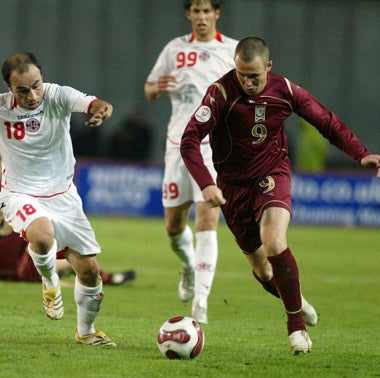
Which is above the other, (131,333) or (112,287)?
(131,333)

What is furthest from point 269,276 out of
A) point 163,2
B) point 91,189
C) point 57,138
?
point 163,2

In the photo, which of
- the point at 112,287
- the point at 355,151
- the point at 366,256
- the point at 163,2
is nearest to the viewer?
the point at 355,151

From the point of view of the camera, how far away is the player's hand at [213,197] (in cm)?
649

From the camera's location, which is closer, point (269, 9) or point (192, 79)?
point (192, 79)

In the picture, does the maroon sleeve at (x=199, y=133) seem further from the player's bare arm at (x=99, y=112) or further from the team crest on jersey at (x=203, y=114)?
the player's bare arm at (x=99, y=112)

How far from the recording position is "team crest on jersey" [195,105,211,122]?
694cm

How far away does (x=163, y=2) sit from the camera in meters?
25.0

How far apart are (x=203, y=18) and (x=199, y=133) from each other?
2.48m

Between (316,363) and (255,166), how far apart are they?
1.46 metres

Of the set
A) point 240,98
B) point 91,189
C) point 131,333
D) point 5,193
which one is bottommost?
point 91,189

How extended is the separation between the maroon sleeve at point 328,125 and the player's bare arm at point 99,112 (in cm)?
130

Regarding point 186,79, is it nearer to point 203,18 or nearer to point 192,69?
point 192,69

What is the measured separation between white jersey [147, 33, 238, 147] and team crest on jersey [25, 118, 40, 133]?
8.39ft

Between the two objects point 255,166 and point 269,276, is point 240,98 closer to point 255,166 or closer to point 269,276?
point 255,166
